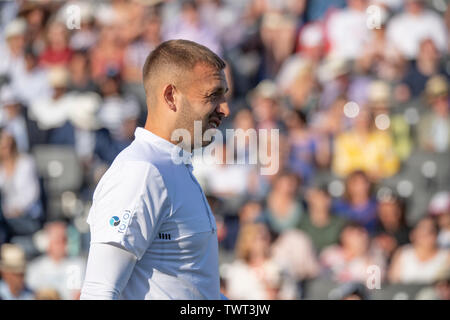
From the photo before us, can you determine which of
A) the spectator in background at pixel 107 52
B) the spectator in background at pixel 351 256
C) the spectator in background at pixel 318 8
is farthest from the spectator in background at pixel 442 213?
the spectator in background at pixel 107 52

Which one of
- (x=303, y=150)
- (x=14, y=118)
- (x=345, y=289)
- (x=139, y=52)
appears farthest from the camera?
(x=139, y=52)

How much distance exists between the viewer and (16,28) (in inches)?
333

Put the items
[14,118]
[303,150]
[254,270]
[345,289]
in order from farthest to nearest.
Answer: [14,118] < [303,150] < [254,270] < [345,289]

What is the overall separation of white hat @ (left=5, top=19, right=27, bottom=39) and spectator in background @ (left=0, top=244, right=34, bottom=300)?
8.10ft

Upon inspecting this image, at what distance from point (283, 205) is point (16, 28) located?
345 cm

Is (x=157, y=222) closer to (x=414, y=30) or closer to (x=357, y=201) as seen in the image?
(x=357, y=201)

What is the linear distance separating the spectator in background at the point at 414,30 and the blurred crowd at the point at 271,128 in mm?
15

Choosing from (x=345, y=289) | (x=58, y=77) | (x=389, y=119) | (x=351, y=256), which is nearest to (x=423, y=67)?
(x=389, y=119)

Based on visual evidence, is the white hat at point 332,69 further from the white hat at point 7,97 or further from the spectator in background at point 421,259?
the white hat at point 7,97

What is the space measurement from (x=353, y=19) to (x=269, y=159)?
1.88m

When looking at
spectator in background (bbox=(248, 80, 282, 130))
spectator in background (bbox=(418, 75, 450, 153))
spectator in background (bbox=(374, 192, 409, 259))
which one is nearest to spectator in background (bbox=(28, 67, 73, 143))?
spectator in background (bbox=(248, 80, 282, 130))

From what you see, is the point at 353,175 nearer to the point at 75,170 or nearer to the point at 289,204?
the point at 289,204

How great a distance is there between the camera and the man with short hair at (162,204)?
90.9 inches
